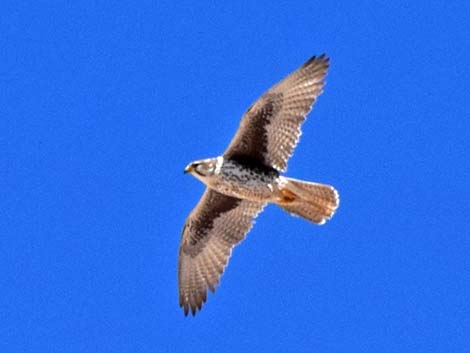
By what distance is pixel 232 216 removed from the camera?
16359 mm

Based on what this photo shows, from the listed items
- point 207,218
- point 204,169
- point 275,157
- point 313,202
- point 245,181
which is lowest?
point 313,202

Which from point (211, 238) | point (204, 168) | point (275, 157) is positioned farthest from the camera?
point (211, 238)

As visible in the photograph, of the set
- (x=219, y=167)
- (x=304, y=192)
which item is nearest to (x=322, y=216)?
(x=304, y=192)

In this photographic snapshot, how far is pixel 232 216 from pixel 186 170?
4.40 ft

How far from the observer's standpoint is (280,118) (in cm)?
1539

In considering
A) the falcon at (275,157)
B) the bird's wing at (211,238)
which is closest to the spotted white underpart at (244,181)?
the falcon at (275,157)

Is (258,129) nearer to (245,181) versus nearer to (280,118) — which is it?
(280,118)

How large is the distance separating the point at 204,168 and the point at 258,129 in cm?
84

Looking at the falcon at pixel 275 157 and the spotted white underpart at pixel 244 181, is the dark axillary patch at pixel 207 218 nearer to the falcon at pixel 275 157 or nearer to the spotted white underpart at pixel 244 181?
the falcon at pixel 275 157

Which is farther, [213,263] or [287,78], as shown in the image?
[213,263]

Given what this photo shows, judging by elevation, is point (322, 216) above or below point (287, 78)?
below

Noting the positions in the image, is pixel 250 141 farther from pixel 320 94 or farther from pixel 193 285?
pixel 193 285

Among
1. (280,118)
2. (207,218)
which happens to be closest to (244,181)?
(280,118)

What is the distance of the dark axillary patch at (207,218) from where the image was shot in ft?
53.6
